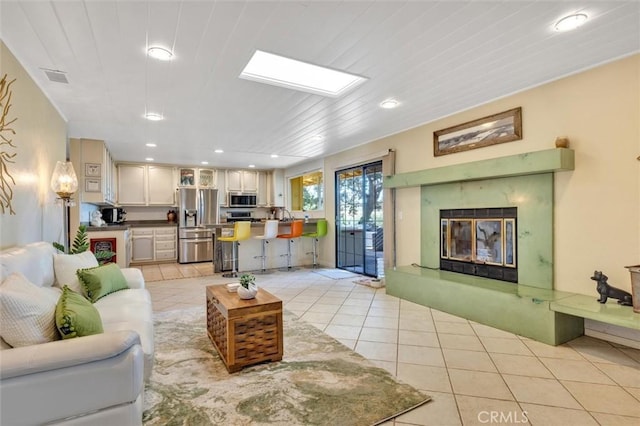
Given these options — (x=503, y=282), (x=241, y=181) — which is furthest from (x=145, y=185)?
(x=503, y=282)

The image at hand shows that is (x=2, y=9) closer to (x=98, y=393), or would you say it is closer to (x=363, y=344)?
(x=98, y=393)

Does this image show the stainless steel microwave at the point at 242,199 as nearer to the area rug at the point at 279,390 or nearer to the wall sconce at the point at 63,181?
the wall sconce at the point at 63,181

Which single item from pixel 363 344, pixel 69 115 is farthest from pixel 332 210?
pixel 69 115

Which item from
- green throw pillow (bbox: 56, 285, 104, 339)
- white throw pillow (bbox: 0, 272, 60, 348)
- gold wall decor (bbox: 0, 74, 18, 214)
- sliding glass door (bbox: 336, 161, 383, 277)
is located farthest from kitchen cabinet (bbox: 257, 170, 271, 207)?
white throw pillow (bbox: 0, 272, 60, 348)

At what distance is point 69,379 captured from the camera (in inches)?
51.0

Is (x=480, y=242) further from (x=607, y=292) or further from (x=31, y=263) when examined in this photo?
(x=31, y=263)

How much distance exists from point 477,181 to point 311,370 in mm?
2829

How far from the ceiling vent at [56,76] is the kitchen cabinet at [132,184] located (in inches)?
198

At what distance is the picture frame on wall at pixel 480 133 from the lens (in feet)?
11.1

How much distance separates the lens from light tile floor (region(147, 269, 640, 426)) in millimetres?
1819

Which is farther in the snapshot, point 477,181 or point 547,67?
point 477,181

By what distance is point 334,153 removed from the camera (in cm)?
646

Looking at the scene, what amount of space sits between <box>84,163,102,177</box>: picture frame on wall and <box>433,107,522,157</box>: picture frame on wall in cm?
524

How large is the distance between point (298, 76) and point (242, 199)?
5.92 meters
